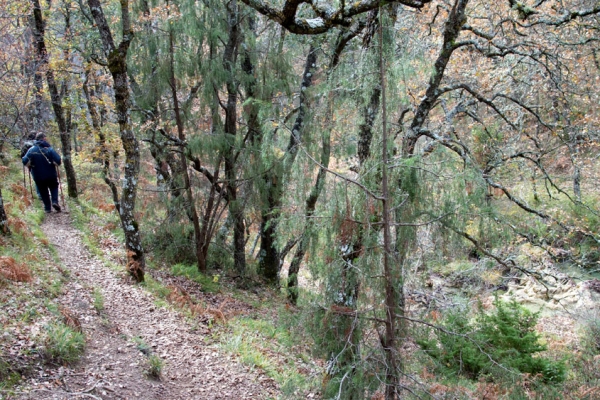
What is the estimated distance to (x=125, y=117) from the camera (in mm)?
6988

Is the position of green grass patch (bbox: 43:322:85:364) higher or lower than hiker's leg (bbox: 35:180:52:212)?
lower

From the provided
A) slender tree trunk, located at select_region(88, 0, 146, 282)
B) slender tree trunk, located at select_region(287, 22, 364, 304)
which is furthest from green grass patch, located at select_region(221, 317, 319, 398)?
slender tree trunk, located at select_region(88, 0, 146, 282)

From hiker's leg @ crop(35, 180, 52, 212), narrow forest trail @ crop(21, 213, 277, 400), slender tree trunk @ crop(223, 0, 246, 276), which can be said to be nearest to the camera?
narrow forest trail @ crop(21, 213, 277, 400)

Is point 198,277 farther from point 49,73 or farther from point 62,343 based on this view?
point 49,73

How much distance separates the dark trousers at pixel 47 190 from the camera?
1001cm

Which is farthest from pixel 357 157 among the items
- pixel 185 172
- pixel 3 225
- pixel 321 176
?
pixel 3 225

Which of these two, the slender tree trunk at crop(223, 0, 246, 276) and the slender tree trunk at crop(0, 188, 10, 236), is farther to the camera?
the slender tree trunk at crop(223, 0, 246, 276)

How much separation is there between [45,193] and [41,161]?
84 centimetres

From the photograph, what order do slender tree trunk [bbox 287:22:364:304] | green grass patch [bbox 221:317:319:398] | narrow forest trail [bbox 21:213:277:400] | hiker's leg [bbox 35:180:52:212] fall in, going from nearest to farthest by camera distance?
slender tree trunk [bbox 287:22:364:304] < narrow forest trail [bbox 21:213:277:400] < green grass patch [bbox 221:317:319:398] < hiker's leg [bbox 35:180:52:212]

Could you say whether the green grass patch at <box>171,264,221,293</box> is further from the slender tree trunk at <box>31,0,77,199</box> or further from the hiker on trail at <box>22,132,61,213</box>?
the slender tree trunk at <box>31,0,77,199</box>

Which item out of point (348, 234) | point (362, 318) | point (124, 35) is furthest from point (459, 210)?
point (124, 35)

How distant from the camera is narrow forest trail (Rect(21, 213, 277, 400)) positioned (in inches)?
180

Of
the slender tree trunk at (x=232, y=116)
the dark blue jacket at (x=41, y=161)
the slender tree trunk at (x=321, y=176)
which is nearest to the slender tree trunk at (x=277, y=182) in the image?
the slender tree trunk at (x=232, y=116)

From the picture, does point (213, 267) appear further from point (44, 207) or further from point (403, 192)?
point (403, 192)
